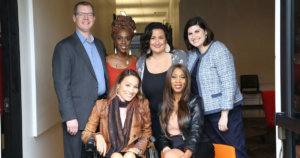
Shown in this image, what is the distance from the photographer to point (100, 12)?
6.58 meters

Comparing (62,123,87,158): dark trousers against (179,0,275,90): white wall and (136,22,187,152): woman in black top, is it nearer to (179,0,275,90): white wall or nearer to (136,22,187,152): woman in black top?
(136,22,187,152): woman in black top

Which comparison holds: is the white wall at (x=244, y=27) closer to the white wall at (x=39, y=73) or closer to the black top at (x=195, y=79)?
the white wall at (x=39, y=73)

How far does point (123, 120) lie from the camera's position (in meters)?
2.54

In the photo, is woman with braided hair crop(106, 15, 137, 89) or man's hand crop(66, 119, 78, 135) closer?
man's hand crop(66, 119, 78, 135)

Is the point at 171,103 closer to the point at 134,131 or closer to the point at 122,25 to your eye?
the point at 134,131

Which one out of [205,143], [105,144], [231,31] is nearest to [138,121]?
[105,144]

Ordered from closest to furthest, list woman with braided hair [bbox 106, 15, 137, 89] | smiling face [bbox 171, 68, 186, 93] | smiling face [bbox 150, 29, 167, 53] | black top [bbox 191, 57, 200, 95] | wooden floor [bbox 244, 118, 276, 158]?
1. smiling face [bbox 171, 68, 186, 93]
2. black top [bbox 191, 57, 200, 95]
3. smiling face [bbox 150, 29, 167, 53]
4. woman with braided hair [bbox 106, 15, 137, 89]
5. wooden floor [bbox 244, 118, 276, 158]

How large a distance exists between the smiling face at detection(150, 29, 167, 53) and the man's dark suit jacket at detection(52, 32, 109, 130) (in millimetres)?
625

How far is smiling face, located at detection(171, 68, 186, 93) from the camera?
2590mm

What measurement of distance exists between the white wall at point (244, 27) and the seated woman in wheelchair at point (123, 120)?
5.99 m

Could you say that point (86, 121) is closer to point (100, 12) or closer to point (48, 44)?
point (48, 44)

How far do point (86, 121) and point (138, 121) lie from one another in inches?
18.4

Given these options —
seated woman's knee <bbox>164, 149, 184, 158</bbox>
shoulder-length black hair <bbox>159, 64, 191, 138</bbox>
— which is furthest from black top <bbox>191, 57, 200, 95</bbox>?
seated woman's knee <bbox>164, 149, 184, 158</bbox>

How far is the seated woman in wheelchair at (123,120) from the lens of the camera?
2467 mm
